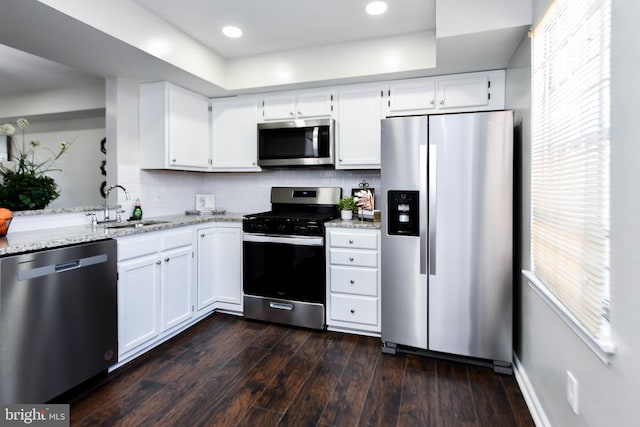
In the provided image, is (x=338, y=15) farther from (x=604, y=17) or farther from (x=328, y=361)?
(x=328, y=361)

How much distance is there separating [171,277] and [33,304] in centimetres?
102

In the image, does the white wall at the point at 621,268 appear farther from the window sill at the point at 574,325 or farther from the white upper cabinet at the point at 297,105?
the white upper cabinet at the point at 297,105

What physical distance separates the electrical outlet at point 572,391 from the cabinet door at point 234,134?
2926 millimetres

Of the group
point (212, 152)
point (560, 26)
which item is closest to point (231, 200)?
point (212, 152)

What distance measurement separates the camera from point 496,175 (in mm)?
2213

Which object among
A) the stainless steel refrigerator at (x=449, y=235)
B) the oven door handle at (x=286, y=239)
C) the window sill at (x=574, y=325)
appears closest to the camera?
the window sill at (x=574, y=325)

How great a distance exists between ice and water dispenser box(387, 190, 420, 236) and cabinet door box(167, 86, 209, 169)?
2.05 metres

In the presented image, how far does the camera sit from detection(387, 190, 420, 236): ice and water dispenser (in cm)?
241

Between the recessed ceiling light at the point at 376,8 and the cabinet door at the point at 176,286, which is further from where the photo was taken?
→ the cabinet door at the point at 176,286

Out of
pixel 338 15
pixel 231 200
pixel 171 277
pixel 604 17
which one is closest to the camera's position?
pixel 604 17

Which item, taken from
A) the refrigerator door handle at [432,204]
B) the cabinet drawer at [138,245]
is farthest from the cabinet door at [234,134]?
the refrigerator door handle at [432,204]

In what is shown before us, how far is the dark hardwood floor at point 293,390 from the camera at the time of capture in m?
1.80

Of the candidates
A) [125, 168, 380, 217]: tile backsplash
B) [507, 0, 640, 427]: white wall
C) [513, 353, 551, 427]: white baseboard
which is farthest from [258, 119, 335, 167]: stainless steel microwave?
[507, 0, 640, 427]: white wall

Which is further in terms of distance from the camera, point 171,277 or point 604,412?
point 171,277
